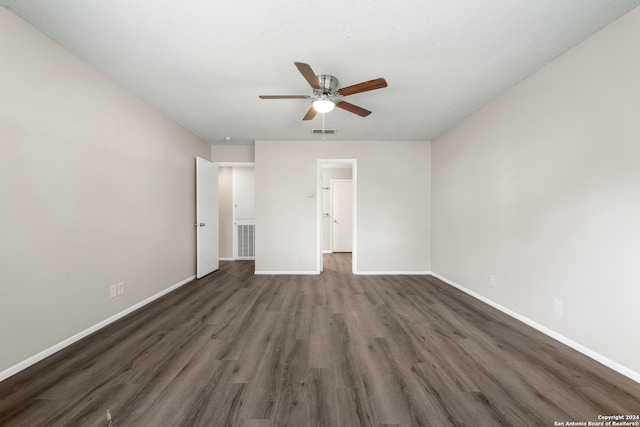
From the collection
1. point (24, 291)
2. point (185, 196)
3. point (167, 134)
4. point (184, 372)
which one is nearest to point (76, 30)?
point (167, 134)

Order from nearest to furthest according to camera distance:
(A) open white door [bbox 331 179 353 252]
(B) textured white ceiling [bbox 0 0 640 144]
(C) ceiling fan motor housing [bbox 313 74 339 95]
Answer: (B) textured white ceiling [bbox 0 0 640 144], (C) ceiling fan motor housing [bbox 313 74 339 95], (A) open white door [bbox 331 179 353 252]

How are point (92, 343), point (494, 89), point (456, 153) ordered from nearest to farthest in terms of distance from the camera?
1. point (92, 343)
2. point (494, 89)
3. point (456, 153)

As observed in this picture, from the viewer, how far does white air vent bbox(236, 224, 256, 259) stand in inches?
216

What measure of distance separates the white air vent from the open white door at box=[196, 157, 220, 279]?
1.09 meters

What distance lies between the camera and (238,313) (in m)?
2.56

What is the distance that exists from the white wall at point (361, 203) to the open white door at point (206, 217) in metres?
0.87

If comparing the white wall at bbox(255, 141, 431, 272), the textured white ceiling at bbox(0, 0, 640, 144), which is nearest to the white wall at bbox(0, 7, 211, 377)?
the textured white ceiling at bbox(0, 0, 640, 144)

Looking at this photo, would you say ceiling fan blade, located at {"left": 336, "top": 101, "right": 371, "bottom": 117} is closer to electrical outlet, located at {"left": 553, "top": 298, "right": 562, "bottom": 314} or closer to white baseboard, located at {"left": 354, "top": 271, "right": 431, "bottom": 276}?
electrical outlet, located at {"left": 553, "top": 298, "right": 562, "bottom": 314}

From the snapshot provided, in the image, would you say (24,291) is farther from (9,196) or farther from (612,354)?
(612,354)

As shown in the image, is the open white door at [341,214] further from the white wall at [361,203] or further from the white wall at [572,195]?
the white wall at [572,195]

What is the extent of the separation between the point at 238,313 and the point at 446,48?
3234mm

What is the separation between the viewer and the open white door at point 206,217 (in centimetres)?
385

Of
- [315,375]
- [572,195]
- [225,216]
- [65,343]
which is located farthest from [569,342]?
[225,216]

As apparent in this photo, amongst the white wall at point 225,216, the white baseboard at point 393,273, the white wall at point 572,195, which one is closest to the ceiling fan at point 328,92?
the white wall at point 572,195
